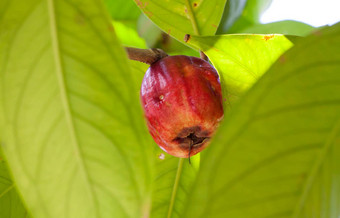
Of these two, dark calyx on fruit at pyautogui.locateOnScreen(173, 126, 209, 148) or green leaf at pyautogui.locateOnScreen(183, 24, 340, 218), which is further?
dark calyx on fruit at pyautogui.locateOnScreen(173, 126, 209, 148)

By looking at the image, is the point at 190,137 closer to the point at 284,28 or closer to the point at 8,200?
the point at 8,200

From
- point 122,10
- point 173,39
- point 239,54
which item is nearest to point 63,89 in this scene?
point 239,54

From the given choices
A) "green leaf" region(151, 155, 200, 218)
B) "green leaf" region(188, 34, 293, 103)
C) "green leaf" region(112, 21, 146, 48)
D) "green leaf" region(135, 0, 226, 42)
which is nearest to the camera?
"green leaf" region(188, 34, 293, 103)

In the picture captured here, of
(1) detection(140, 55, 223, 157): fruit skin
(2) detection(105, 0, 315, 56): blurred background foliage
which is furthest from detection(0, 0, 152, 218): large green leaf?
(2) detection(105, 0, 315, 56): blurred background foliage

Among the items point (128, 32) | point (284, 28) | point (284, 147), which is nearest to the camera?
point (284, 147)

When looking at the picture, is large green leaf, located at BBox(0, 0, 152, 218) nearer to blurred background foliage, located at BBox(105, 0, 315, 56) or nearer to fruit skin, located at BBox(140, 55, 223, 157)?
fruit skin, located at BBox(140, 55, 223, 157)

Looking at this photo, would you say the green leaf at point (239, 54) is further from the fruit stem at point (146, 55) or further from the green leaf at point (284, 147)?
the green leaf at point (284, 147)

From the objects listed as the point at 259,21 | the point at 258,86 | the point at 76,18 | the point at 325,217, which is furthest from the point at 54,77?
the point at 259,21

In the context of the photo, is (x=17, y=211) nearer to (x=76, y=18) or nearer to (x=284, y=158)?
(x=76, y=18)
